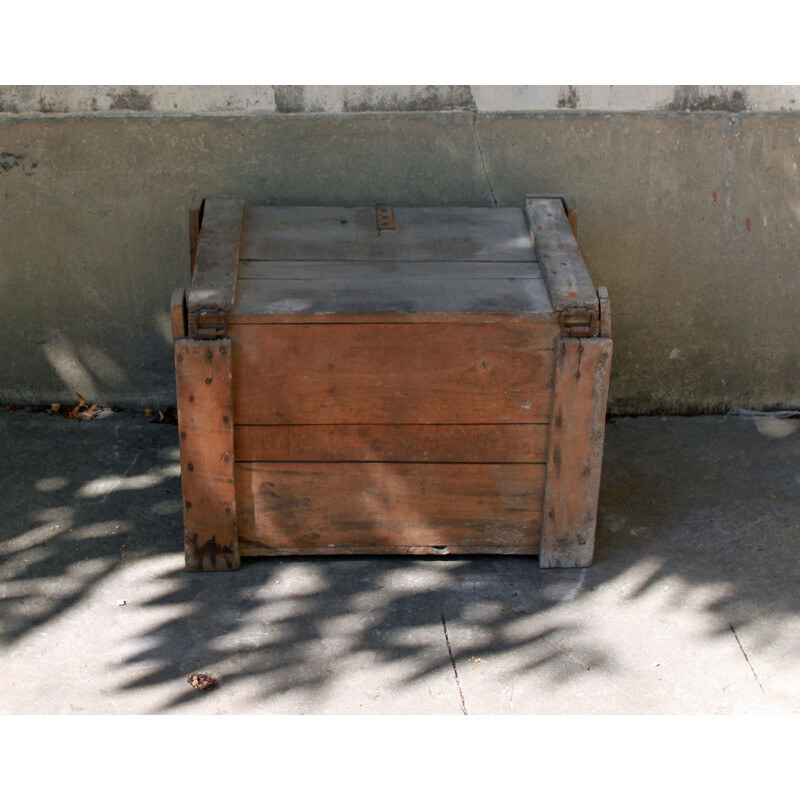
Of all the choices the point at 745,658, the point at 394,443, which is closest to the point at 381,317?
the point at 394,443

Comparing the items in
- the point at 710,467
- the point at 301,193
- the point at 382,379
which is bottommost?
the point at 710,467

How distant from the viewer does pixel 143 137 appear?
3.93m

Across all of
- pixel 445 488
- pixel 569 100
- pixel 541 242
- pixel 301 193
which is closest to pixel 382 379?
pixel 445 488

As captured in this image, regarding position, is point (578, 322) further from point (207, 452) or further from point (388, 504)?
point (207, 452)

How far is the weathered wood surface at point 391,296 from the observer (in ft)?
9.92

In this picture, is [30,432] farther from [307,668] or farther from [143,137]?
[307,668]

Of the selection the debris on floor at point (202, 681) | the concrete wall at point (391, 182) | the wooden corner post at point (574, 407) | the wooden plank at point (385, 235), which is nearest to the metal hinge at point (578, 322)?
the wooden corner post at point (574, 407)

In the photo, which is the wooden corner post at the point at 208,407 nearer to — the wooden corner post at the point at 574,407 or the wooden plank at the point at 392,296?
the wooden plank at the point at 392,296

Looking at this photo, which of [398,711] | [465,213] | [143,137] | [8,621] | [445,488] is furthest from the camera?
[143,137]

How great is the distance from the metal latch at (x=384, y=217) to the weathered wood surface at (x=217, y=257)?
19.2 inches

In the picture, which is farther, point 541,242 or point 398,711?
point 541,242

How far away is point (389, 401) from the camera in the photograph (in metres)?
3.10

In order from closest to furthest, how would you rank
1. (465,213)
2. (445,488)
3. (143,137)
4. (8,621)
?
1. (8,621)
2. (445,488)
3. (465,213)
4. (143,137)

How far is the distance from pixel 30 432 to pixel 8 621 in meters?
1.30
